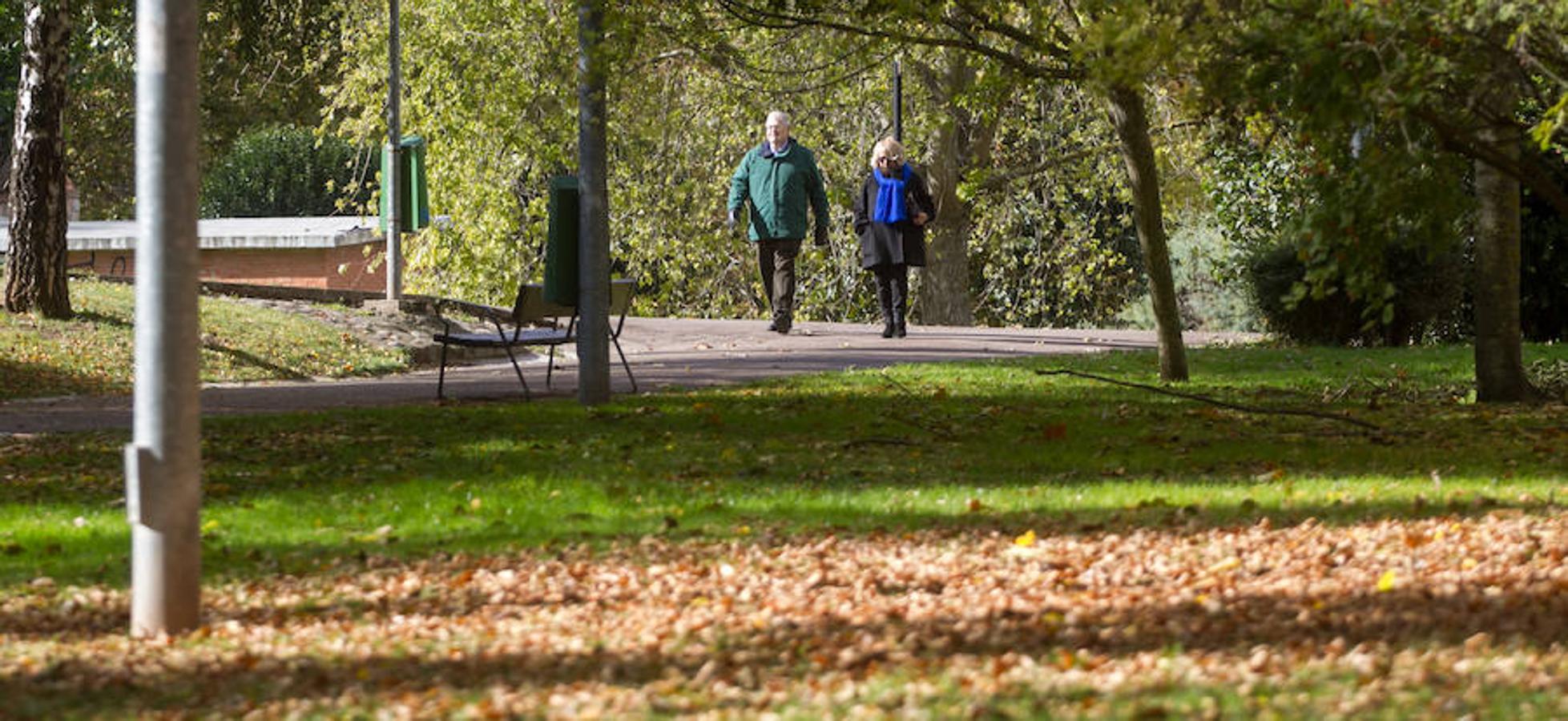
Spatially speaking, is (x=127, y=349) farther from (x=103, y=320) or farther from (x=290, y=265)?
(x=290, y=265)

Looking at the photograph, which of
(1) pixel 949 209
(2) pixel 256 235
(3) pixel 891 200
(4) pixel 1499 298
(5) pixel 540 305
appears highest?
(1) pixel 949 209

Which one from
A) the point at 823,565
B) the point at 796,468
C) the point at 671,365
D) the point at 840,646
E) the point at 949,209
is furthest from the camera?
the point at 949,209

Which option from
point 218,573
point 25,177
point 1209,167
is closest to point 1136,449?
point 218,573

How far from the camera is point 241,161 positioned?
5359 centimetres

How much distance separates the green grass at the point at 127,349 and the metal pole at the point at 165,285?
398 inches

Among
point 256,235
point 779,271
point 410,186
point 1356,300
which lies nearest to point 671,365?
point 779,271

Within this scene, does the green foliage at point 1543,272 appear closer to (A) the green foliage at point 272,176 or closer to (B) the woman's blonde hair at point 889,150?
(B) the woman's blonde hair at point 889,150

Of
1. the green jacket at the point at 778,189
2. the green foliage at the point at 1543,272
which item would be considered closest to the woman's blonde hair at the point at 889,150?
the green jacket at the point at 778,189

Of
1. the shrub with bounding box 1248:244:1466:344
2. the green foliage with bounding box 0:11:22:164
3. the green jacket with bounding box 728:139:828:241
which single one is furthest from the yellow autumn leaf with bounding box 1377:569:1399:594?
the green foliage with bounding box 0:11:22:164

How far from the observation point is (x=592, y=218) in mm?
14188

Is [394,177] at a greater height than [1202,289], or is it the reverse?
[394,177]

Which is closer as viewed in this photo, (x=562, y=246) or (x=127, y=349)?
(x=562, y=246)

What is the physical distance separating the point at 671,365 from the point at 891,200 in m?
3.01

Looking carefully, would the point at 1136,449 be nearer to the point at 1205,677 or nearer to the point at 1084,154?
the point at 1205,677
